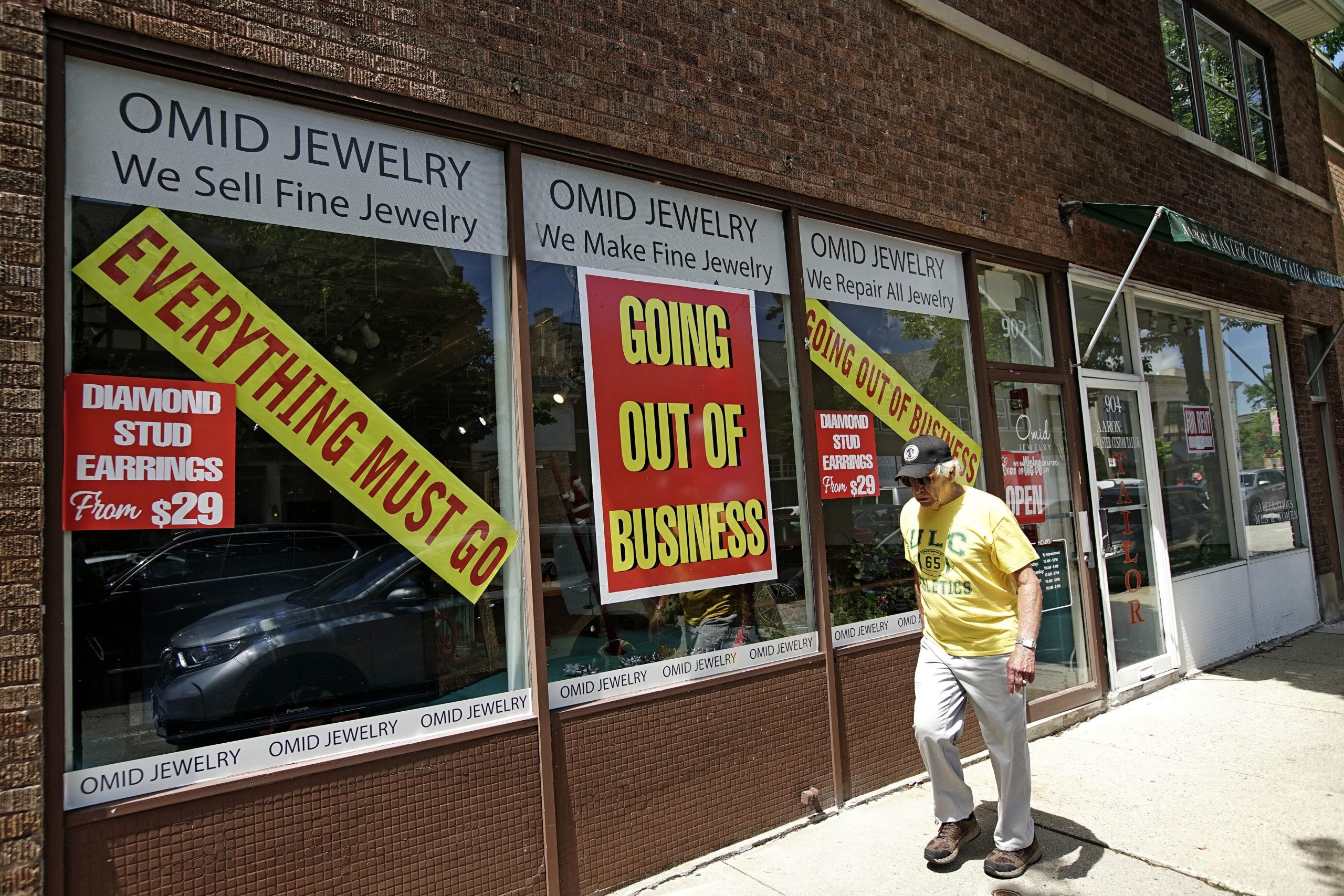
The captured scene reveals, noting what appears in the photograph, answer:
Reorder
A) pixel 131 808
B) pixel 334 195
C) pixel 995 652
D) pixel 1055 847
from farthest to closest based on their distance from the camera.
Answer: pixel 1055 847
pixel 995 652
pixel 334 195
pixel 131 808

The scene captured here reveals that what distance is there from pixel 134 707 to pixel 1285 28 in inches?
509

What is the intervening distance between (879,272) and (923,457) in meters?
2.08

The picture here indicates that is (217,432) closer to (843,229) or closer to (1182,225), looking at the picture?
(843,229)

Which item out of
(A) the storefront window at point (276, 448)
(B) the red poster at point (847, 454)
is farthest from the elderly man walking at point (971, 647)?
(A) the storefront window at point (276, 448)

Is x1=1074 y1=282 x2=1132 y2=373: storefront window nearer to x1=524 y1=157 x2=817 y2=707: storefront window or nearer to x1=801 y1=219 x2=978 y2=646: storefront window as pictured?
x1=801 y1=219 x2=978 y2=646: storefront window

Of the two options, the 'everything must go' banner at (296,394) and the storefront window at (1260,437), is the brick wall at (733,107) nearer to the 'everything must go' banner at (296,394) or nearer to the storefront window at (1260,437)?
Result: the 'everything must go' banner at (296,394)

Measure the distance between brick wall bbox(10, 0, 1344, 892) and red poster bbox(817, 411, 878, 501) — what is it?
4.40ft

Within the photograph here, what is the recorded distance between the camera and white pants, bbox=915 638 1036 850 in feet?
12.3

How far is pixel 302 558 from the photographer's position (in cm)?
330

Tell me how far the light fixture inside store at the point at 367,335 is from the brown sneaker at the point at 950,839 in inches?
130

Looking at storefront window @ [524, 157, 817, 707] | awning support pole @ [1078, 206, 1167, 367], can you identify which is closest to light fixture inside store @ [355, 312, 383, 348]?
storefront window @ [524, 157, 817, 707]

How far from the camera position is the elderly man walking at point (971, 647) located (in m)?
3.73

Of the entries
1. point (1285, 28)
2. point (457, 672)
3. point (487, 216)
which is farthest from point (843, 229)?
point (1285, 28)

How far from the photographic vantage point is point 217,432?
311cm
